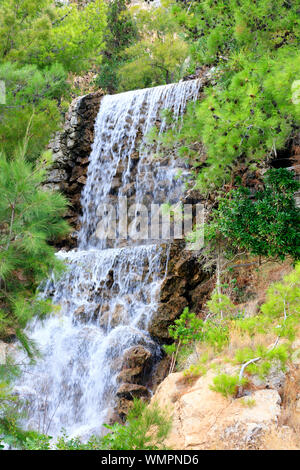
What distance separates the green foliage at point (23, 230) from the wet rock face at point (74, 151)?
7392 millimetres

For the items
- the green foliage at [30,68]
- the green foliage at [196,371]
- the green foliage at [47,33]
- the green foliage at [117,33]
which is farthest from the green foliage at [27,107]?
the green foliage at [117,33]

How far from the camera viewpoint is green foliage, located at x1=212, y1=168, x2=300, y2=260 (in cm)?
568

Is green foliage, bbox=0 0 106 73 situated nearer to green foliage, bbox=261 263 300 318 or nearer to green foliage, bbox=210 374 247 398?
green foliage, bbox=261 263 300 318

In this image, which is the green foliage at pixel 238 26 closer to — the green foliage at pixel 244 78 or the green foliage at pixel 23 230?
the green foliage at pixel 244 78

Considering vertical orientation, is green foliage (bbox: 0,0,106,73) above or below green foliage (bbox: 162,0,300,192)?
above

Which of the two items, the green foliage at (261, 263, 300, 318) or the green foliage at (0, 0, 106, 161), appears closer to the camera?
the green foliage at (261, 263, 300, 318)

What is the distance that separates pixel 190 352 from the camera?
213 inches

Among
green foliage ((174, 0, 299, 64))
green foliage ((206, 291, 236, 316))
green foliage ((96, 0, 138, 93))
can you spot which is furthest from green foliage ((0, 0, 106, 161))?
green foliage ((96, 0, 138, 93))

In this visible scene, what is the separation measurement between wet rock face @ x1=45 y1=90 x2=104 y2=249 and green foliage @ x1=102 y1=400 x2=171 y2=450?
813cm

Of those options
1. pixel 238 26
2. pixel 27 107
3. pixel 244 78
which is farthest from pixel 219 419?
pixel 27 107

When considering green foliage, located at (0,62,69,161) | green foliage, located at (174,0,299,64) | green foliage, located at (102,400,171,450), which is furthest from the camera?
green foliage, located at (0,62,69,161)

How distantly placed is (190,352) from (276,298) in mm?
1933

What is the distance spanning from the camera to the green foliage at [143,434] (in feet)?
9.75

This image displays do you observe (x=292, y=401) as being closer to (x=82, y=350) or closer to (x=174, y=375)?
(x=174, y=375)
